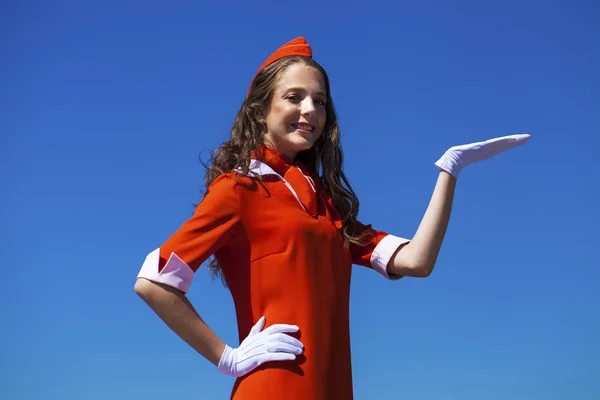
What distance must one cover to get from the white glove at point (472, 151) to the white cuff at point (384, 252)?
→ 47cm

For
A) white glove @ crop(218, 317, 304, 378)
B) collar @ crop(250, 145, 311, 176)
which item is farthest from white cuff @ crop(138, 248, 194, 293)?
collar @ crop(250, 145, 311, 176)

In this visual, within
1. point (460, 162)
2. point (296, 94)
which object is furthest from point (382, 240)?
point (296, 94)

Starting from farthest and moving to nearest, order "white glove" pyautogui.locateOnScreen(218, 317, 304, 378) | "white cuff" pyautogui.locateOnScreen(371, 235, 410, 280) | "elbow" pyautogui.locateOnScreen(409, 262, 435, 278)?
1. "white cuff" pyautogui.locateOnScreen(371, 235, 410, 280)
2. "elbow" pyautogui.locateOnScreen(409, 262, 435, 278)
3. "white glove" pyautogui.locateOnScreen(218, 317, 304, 378)

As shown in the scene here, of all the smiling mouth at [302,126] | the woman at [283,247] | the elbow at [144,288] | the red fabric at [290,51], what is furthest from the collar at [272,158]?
the elbow at [144,288]

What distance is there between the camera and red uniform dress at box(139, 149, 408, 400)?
3527 mm

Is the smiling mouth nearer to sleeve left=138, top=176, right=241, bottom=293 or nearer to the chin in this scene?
the chin

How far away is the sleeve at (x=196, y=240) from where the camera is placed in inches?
139

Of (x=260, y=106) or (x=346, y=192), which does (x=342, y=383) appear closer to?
(x=346, y=192)

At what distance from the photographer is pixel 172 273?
3521mm

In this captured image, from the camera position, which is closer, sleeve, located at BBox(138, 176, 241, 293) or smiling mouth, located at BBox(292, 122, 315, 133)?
sleeve, located at BBox(138, 176, 241, 293)

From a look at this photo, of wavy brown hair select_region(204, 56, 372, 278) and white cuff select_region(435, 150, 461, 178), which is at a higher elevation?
wavy brown hair select_region(204, 56, 372, 278)

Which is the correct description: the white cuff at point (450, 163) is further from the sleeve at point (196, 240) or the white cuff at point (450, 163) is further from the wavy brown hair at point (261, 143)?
the sleeve at point (196, 240)

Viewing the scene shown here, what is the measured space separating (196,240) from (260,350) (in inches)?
23.0

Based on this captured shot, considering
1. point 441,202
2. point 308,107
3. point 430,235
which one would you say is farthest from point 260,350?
point 308,107
